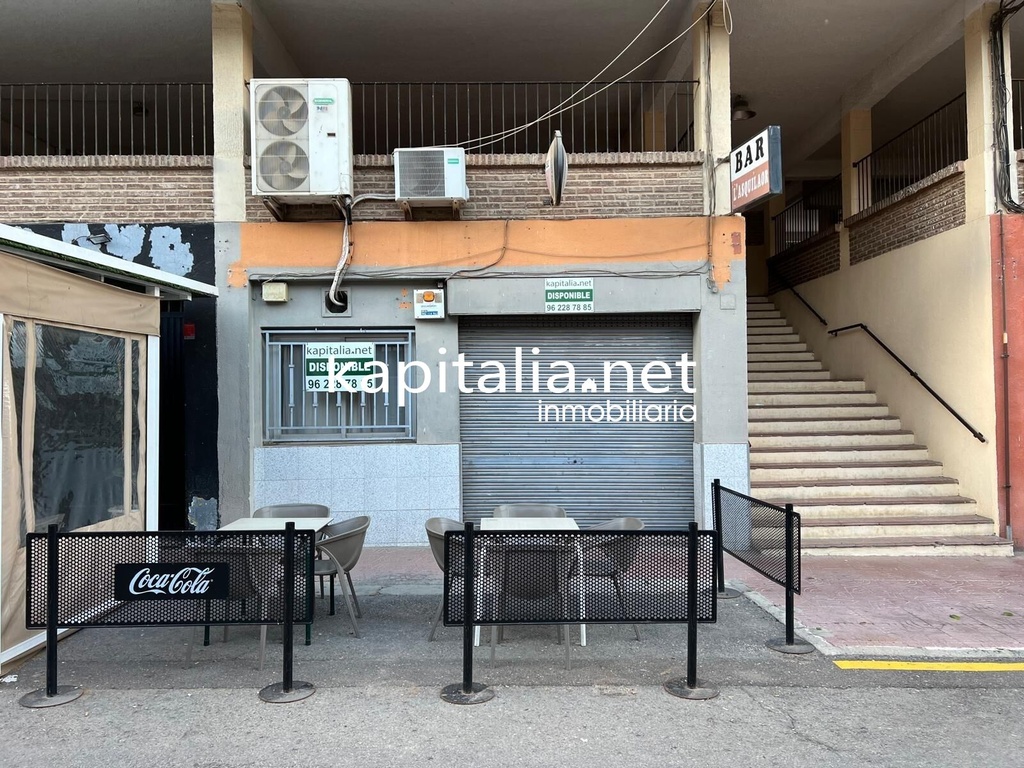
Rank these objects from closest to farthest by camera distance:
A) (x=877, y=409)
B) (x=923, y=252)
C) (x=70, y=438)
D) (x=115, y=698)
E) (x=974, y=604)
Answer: (x=115, y=698)
(x=70, y=438)
(x=974, y=604)
(x=923, y=252)
(x=877, y=409)

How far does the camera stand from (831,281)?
473 inches

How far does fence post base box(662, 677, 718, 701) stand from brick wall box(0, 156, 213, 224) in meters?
7.02

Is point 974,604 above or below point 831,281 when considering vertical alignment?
below

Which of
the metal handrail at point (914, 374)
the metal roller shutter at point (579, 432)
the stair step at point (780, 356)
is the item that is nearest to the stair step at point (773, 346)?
the stair step at point (780, 356)

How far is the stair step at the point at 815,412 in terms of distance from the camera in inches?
401

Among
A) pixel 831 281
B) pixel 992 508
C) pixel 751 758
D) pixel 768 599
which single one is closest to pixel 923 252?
pixel 831 281

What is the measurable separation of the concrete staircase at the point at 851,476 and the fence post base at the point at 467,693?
4992 mm

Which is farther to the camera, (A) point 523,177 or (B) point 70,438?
(A) point 523,177

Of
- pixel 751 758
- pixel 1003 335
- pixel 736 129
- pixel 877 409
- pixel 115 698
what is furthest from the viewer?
pixel 736 129

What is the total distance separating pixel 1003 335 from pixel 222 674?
8.54m

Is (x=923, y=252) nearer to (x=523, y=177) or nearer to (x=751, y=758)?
(x=523, y=177)

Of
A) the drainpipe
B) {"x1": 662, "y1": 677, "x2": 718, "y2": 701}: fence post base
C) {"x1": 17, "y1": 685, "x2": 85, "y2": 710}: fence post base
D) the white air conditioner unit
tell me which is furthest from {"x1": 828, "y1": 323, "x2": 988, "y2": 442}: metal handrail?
{"x1": 17, "y1": 685, "x2": 85, "y2": 710}: fence post base

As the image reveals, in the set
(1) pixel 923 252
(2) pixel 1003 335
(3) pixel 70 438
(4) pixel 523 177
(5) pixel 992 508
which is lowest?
(5) pixel 992 508

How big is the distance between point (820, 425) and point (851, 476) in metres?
1.05
